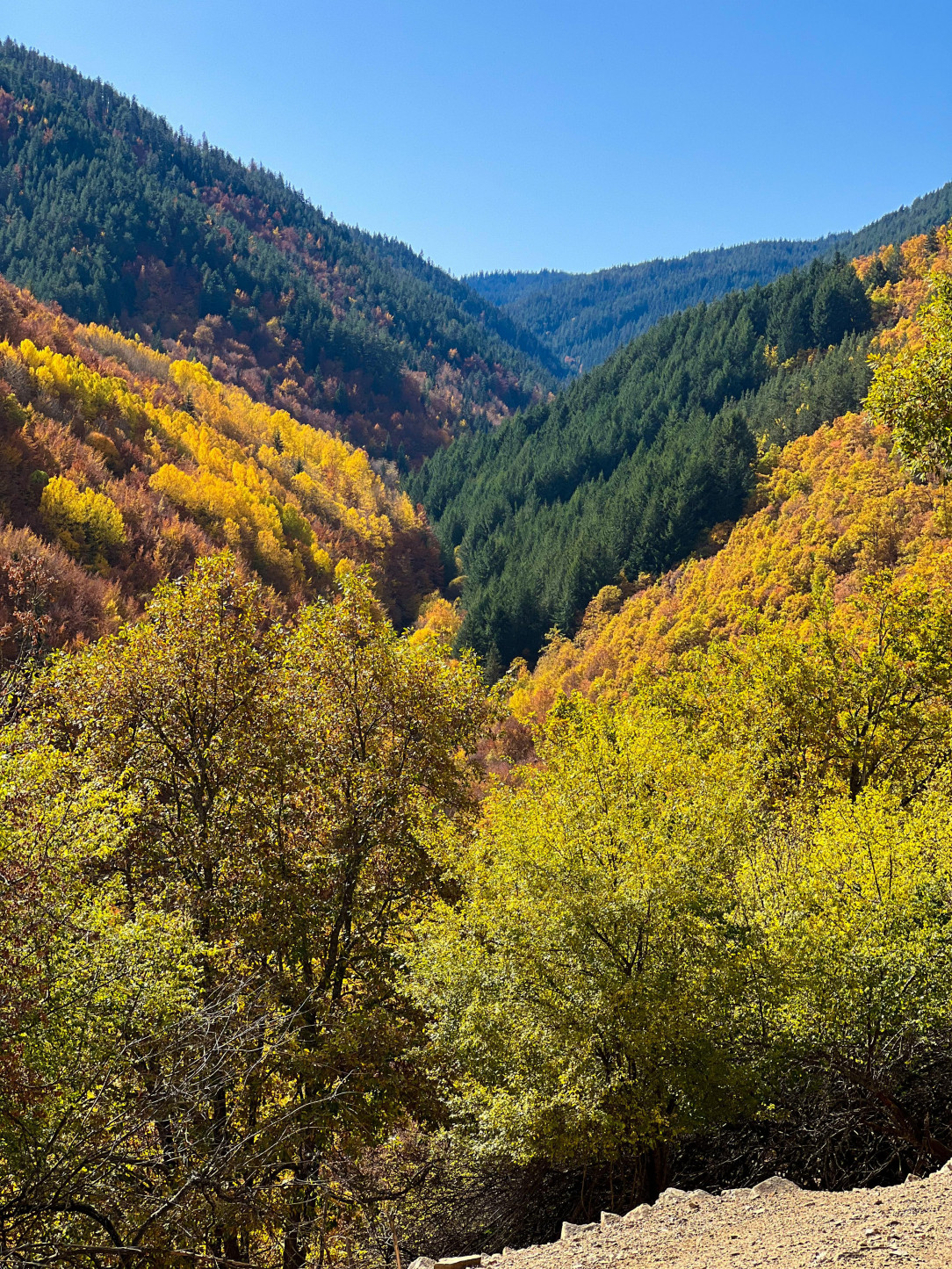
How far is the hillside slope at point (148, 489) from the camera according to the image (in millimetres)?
55688

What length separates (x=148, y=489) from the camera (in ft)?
238

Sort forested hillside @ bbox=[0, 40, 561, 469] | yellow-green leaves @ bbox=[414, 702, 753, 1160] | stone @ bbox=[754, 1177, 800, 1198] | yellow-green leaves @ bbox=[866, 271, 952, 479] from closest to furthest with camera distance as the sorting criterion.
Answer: stone @ bbox=[754, 1177, 800, 1198]
yellow-green leaves @ bbox=[414, 702, 753, 1160]
yellow-green leaves @ bbox=[866, 271, 952, 479]
forested hillside @ bbox=[0, 40, 561, 469]

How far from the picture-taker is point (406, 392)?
195000 millimetres

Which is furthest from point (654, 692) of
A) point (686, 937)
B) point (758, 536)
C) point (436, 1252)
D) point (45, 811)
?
point (758, 536)

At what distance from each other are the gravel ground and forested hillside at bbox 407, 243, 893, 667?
77162 mm

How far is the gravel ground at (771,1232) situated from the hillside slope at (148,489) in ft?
87.6

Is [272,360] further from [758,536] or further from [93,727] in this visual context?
[93,727]

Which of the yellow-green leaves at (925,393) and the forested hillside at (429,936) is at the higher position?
the yellow-green leaves at (925,393)

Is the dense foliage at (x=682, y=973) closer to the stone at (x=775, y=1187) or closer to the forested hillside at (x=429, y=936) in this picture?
the forested hillside at (x=429, y=936)

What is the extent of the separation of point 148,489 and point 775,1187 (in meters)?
74.0

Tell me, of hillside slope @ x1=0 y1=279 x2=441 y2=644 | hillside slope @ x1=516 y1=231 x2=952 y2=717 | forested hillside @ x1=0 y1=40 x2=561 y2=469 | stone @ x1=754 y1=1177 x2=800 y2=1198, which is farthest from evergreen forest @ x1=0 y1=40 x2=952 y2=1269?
forested hillside @ x1=0 y1=40 x2=561 y2=469

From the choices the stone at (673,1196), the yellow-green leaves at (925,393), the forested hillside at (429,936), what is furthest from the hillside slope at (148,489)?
the stone at (673,1196)

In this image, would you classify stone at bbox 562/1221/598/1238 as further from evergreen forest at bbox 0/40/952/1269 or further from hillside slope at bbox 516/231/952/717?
hillside slope at bbox 516/231/952/717

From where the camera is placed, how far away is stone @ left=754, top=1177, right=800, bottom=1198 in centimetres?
832
